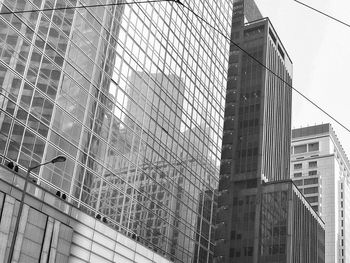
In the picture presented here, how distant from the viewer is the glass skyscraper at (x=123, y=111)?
40469 mm

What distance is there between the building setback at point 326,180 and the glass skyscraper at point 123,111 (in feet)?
350

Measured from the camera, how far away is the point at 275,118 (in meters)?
108

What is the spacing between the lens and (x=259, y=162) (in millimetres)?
97188

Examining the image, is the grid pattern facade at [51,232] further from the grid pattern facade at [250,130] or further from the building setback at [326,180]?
the building setback at [326,180]

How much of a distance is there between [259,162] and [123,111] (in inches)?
1947

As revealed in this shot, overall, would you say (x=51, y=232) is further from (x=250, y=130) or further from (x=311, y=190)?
(x=311, y=190)

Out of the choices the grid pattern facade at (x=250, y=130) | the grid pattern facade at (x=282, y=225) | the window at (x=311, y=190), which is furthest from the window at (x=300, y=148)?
the grid pattern facade at (x=282, y=225)

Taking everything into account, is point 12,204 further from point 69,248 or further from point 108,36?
point 108,36

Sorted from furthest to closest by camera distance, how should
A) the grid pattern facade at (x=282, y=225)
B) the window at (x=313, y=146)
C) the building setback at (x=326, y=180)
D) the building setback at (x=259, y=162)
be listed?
the window at (x=313, y=146) → the building setback at (x=326, y=180) → the building setback at (x=259, y=162) → the grid pattern facade at (x=282, y=225)

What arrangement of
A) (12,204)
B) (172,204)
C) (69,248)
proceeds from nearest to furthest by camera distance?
(12,204) → (69,248) → (172,204)

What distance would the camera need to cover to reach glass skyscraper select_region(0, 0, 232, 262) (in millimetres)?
40469

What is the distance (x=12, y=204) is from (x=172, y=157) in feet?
82.6

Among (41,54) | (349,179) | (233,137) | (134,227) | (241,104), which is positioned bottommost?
(134,227)

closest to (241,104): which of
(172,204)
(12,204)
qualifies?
(172,204)
